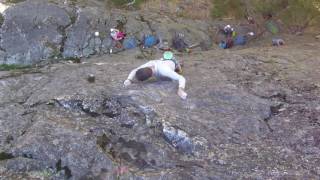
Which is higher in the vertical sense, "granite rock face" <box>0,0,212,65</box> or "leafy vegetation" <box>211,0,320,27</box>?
"leafy vegetation" <box>211,0,320,27</box>

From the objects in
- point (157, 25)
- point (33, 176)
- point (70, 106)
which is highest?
point (157, 25)

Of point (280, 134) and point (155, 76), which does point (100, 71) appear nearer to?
point (155, 76)

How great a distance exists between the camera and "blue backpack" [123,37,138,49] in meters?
16.1

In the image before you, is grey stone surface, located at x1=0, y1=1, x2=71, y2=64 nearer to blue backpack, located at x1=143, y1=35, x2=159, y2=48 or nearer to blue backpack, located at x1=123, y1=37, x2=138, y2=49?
blue backpack, located at x1=123, y1=37, x2=138, y2=49

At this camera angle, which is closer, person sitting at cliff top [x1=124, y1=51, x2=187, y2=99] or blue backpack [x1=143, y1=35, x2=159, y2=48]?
person sitting at cliff top [x1=124, y1=51, x2=187, y2=99]

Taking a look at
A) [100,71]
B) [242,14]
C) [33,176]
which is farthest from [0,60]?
[242,14]

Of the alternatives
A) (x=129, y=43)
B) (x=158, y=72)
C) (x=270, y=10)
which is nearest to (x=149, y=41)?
(x=129, y=43)

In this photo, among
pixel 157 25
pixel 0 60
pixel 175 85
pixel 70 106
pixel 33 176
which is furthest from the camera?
pixel 157 25

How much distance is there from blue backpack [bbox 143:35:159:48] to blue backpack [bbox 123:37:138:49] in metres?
0.29

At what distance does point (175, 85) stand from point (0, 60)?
5.98 m

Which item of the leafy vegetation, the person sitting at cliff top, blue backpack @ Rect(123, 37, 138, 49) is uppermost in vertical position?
the leafy vegetation

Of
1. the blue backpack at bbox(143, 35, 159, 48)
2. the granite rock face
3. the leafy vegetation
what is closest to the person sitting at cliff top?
the blue backpack at bbox(143, 35, 159, 48)

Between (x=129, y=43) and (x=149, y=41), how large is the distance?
0.62 meters

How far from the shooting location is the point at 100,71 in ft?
42.2
